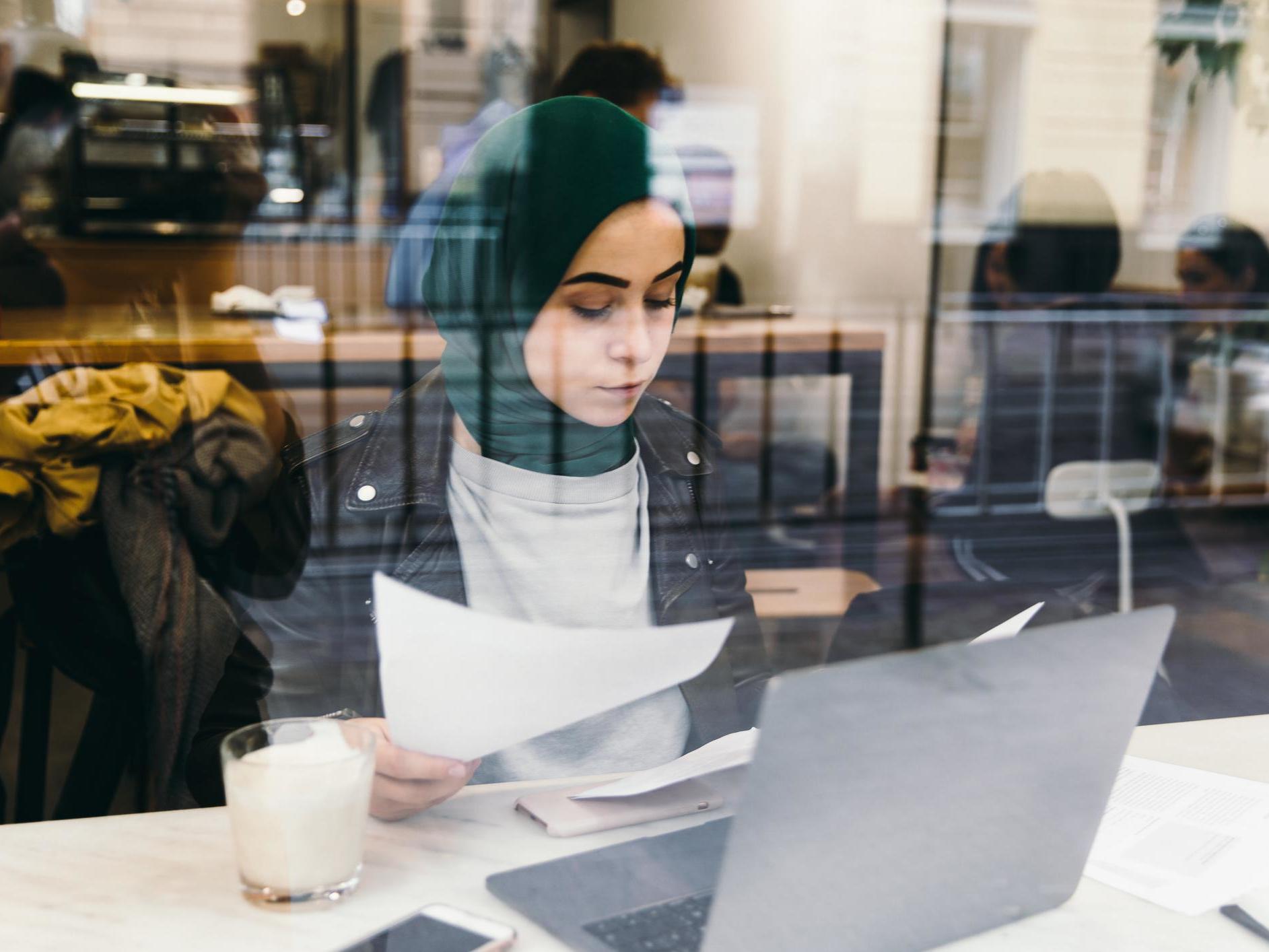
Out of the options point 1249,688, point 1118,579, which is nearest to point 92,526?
point 1249,688

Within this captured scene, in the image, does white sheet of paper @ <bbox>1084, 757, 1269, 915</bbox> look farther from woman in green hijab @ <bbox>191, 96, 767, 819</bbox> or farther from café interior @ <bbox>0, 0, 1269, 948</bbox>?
woman in green hijab @ <bbox>191, 96, 767, 819</bbox>

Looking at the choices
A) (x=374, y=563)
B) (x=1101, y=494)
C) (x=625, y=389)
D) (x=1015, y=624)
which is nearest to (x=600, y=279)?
(x=625, y=389)

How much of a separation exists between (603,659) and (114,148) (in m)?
3.67

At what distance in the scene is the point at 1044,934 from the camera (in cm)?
66

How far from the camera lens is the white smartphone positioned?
23.5 inches

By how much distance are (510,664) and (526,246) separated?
2.05 feet

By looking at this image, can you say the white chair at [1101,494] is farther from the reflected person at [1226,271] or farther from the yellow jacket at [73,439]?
the yellow jacket at [73,439]

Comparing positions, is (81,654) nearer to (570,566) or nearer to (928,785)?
(570,566)

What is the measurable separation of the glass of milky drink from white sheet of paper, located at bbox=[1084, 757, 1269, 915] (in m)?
0.44

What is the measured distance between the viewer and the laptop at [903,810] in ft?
1.69

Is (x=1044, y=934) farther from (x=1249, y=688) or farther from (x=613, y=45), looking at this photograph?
(x=613, y=45)

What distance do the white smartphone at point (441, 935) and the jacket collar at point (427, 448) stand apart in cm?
53

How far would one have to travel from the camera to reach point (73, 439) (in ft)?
5.34

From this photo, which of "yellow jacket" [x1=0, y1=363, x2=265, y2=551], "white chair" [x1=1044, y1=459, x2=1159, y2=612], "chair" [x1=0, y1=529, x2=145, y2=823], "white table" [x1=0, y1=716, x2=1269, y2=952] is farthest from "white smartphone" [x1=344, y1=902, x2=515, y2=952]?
"white chair" [x1=1044, y1=459, x2=1159, y2=612]
